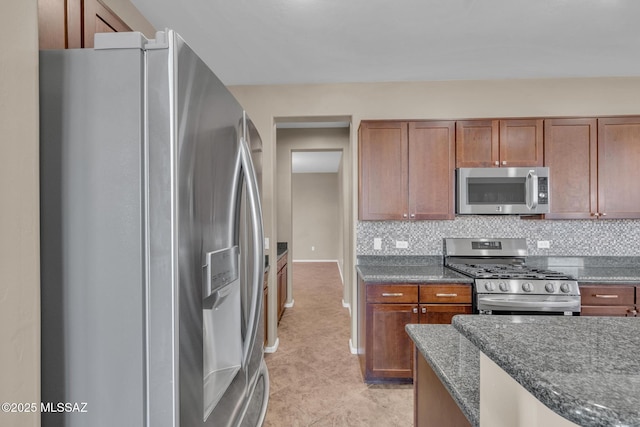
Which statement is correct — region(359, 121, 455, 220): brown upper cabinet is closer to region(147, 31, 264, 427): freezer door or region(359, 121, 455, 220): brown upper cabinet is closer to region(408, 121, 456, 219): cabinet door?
region(408, 121, 456, 219): cabinet door

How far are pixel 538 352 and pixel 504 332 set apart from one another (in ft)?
0.32

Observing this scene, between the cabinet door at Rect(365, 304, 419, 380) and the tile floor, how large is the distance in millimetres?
154

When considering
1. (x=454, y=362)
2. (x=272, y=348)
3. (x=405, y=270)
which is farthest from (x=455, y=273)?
(x=272, y=348)

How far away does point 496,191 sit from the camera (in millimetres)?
2600

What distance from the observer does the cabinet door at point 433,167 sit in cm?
265

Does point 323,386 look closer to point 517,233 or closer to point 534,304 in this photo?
point 534,304

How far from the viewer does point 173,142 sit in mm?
632

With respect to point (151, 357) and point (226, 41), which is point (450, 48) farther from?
point (151, 357)

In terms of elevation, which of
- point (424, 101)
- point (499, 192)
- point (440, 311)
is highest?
point (424, 101)

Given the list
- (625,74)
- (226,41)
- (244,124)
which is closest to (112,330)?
(244,124)

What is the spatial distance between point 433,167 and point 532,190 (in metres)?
0.84

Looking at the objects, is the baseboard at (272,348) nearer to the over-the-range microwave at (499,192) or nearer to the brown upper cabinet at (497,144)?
the over-the-range microwave at (499,192)

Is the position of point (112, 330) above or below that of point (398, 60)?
below

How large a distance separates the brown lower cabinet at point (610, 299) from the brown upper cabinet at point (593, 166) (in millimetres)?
634
